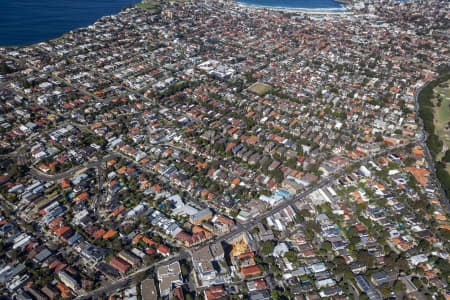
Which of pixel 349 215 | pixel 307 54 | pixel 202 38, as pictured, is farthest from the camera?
pixel 202 38

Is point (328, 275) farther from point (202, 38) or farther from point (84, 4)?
point (84, 4)

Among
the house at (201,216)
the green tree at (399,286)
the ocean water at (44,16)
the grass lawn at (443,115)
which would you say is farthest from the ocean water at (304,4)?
the green tree at (399,286)

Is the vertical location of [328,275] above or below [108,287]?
above

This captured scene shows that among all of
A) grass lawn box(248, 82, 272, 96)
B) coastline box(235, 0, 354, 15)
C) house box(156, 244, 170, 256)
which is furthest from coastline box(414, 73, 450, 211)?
coastline box(235, 0, 354, 15)

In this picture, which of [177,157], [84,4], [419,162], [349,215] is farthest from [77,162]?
[84,4]

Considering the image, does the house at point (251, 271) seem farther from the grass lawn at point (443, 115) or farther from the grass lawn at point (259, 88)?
the grass lawn at point (259, 88)

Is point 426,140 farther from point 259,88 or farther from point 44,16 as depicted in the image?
point 44,16

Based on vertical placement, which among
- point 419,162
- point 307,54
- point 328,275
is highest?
point 307,54
